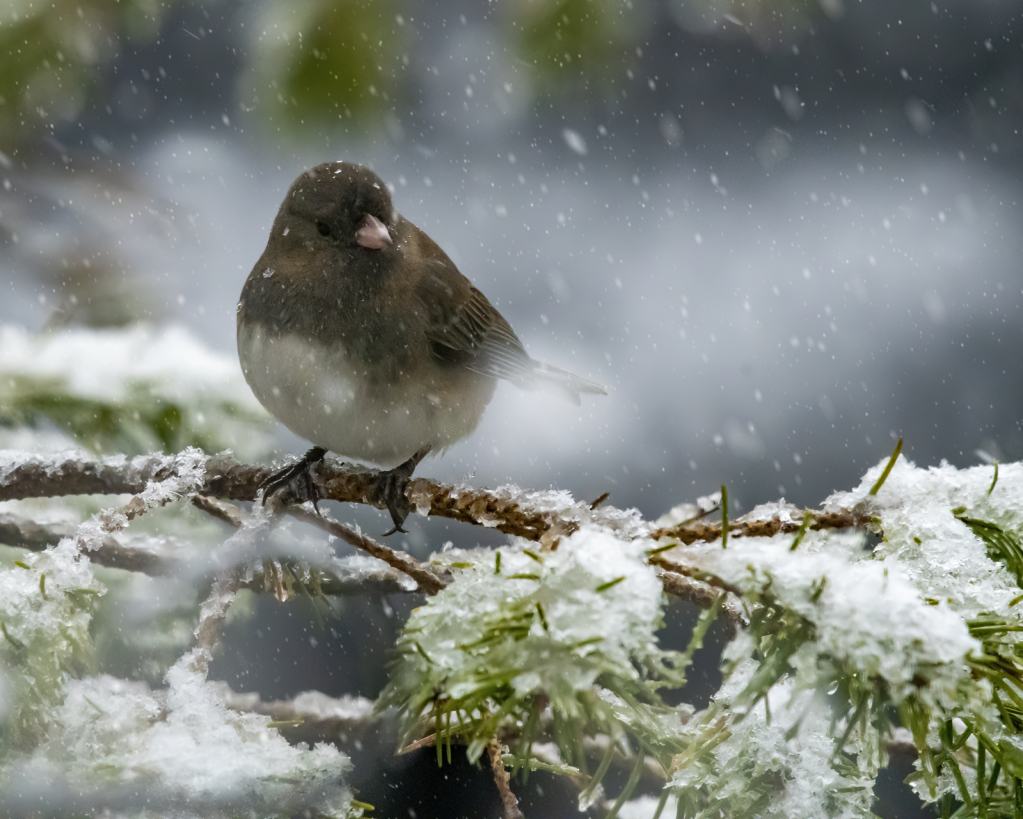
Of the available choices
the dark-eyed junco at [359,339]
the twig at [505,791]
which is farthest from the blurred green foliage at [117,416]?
the twig at [505,791]

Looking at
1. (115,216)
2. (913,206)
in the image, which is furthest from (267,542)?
(913,206)

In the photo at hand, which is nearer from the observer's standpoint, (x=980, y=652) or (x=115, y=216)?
(x=980, y=652)

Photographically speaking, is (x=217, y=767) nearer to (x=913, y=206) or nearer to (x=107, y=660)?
(x=107, y=660)

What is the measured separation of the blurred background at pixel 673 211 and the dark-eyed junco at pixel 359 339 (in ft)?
0.63

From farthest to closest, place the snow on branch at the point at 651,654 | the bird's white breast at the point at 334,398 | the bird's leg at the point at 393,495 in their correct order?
the bird's white breast at the point at 334,398, the bird's leg at the point at 393,495, the snow on branch at the point at 651,654

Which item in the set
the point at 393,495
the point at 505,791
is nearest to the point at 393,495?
the point at 393,495

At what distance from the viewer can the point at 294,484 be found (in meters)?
0.63

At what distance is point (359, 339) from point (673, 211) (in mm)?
737

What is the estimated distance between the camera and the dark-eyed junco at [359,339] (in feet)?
2.30

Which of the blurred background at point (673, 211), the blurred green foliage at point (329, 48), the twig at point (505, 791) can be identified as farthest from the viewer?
the blurred background at point (673, 211)

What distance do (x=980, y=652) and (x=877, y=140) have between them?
1149 mm

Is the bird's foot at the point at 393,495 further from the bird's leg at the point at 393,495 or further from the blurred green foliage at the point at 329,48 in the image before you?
the blurred green foliage at the point at 329,48

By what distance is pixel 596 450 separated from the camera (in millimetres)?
1196

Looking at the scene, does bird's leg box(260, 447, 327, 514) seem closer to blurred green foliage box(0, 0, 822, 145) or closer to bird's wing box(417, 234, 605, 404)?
bird's wing box(417, 234, 605, 404)
